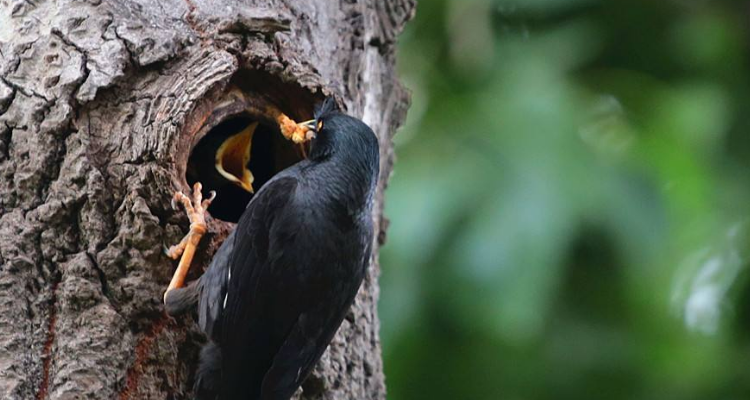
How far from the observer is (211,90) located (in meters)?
3.83

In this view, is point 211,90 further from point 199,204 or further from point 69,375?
point 69,375

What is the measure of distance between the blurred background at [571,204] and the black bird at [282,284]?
3.76 ft

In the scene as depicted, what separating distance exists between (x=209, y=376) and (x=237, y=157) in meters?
0.94

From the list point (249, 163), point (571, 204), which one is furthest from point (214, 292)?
point (571, 204)

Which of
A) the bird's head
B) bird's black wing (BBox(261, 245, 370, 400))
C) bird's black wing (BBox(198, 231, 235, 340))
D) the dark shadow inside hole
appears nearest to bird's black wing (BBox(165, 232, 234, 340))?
bird's black wing (BBox(198, 231, 235, 340))

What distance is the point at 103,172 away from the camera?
370cm

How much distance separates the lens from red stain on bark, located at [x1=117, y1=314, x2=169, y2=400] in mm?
3604

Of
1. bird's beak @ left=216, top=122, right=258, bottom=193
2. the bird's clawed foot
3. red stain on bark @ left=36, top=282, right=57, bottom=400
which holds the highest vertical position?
bird's beak @ left=216, top=122, right=258, bottom=193

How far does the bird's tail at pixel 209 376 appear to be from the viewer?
3.69m

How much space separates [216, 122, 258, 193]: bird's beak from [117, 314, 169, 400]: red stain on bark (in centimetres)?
77

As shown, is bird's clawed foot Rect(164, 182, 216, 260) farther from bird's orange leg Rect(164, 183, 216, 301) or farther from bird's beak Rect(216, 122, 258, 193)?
bird's beak Rect(216, 122, 258, 193)

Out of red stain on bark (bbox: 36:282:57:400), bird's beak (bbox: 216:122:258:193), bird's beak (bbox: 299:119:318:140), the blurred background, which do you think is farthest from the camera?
the blurred background

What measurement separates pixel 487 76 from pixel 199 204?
8.05 feet

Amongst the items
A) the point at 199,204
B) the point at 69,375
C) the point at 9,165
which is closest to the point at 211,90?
the point at 199,204
